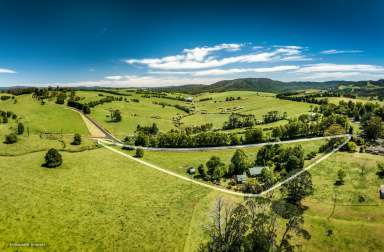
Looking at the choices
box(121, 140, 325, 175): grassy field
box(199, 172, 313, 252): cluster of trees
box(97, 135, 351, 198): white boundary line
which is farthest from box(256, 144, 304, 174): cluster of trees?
box(199, 172, 313, 252): cluster of trees

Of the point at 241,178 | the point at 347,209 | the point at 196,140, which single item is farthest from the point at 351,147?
the point at 196,140

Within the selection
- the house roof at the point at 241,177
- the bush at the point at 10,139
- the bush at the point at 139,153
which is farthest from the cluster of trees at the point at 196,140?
the bush at the point at 10,139

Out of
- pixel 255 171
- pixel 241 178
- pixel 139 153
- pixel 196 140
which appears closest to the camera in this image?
pixel 241 178

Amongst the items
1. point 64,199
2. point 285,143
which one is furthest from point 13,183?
point 285,143

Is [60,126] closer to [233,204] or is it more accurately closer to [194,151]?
[194,151]

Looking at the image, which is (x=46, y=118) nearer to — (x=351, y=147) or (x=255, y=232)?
(x=255, y=232)

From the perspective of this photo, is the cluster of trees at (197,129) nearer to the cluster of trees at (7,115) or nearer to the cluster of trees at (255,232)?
the cluster of trees at (7,115)
